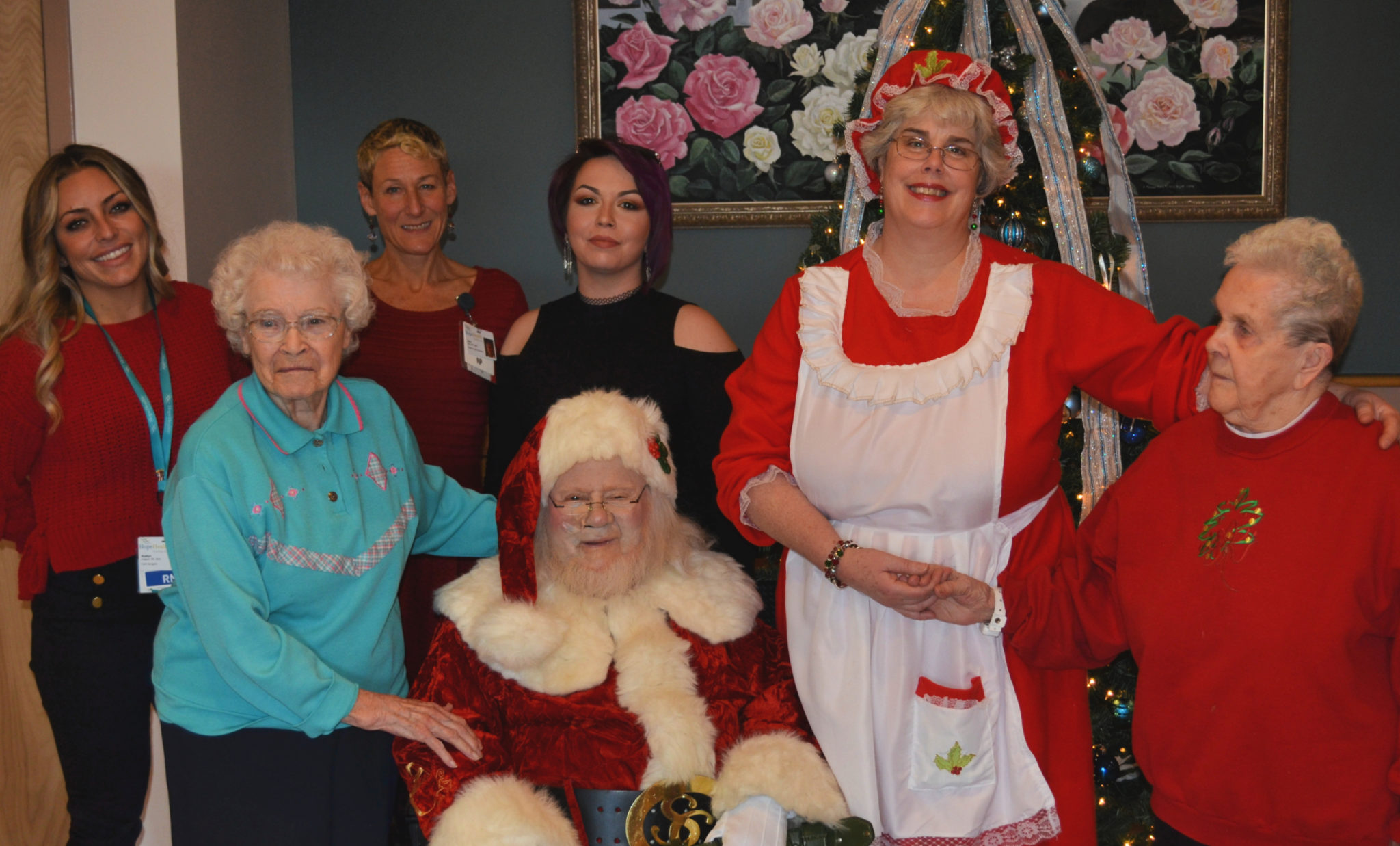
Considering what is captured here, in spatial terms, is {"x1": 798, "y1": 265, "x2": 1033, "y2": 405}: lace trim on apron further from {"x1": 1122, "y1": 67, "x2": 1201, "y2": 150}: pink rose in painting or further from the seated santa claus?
{"x1": 1122, "y1": 67, "x2": 1201, "y2": 150}: pink rose in painting

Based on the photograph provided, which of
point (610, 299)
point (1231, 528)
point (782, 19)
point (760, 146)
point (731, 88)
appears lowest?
point (1231, 528)

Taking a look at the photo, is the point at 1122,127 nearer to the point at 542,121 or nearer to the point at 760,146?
the point at 760,146

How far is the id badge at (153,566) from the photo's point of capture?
2178mm

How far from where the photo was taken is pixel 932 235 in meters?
2.08

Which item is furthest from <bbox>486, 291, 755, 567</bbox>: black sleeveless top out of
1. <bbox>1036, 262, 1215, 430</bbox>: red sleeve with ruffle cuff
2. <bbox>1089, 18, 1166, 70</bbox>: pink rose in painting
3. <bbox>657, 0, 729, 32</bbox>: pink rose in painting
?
<bbox>1089, 18, 1166, 70</bbox>: pink rose in painting

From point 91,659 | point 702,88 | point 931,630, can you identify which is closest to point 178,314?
point 91,659

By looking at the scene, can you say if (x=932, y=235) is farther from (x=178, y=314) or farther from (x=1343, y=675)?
(x=178, y=314)

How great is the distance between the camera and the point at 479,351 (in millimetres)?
2955

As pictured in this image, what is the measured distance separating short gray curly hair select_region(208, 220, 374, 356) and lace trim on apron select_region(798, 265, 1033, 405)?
38.1 inches

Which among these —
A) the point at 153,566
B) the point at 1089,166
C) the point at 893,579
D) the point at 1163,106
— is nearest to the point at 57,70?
the point at 153,566

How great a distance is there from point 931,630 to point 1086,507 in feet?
2.80

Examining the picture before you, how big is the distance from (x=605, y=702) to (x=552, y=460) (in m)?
0.54

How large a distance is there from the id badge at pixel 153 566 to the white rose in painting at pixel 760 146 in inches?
105

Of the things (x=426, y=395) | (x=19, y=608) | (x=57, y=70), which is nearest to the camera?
(x=426, y=395)
